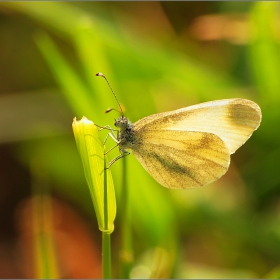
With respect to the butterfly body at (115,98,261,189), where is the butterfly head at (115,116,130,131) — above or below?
above

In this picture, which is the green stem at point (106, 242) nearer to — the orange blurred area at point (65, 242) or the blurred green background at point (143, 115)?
the blurred green background at point (143, 115)

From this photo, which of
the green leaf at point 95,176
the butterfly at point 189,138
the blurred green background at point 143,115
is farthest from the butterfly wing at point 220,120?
the green leaf at point 95,176

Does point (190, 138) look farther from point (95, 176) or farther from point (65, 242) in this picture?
point (65, 242)

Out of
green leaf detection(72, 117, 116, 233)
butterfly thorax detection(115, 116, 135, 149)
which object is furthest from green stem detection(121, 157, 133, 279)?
butterfly thorax detection(115, 116, 135, 149)

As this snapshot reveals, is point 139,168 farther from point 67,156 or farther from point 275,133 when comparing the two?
point 275,133

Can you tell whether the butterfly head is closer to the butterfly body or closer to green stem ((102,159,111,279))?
the butterfly body

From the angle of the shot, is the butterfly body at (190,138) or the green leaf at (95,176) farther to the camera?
the butterfly body at (190,138)

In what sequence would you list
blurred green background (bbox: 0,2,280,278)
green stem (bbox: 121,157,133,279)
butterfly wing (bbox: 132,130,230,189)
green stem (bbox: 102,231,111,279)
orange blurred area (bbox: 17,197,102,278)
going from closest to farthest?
green stem (bbox: 102,231,111,279)
green stem (bbox: 121,157,133,279)
butterfly wing (bbox: 132,130,230,189)
blurred green background (bbox: 0,2,280,278)
orange blurred area (bbox: 17,197,102,278)

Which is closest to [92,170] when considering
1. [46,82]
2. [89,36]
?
[89,36]
